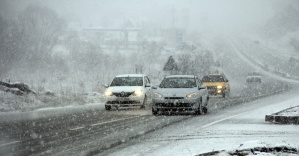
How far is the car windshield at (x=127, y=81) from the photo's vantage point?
22.5 meters

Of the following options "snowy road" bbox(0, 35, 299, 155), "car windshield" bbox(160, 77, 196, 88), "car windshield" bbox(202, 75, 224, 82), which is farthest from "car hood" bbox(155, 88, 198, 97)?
"car windshield" bbox(202, 75, 224, 82)

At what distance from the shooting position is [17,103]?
2231 cm

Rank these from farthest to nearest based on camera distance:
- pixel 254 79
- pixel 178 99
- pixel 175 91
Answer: pixel 254 79, pixel 175 91, pixel 178 99

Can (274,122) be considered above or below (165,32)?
below

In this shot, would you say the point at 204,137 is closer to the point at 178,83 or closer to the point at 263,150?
the point at 263,150

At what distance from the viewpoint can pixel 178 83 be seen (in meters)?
19.6

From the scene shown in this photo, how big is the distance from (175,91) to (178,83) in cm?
152

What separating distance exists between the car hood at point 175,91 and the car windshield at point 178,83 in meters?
0.81

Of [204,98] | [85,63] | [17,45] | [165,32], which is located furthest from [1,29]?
[165,32]

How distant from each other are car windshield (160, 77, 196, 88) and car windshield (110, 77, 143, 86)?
2.83 m

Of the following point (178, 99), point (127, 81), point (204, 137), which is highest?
point (127, 81)

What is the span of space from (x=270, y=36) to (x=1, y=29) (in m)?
129

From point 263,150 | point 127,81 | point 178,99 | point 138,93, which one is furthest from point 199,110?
point 263,150

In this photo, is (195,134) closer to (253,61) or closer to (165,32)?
(253,61)
